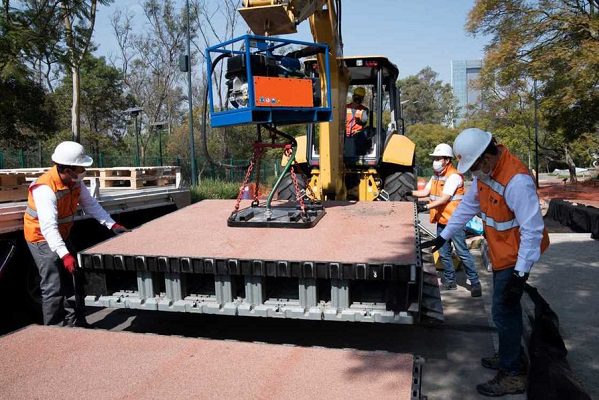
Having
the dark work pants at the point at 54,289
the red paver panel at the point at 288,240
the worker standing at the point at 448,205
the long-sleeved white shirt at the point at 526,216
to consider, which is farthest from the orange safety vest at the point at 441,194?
the dark work pants at the point at 54,289

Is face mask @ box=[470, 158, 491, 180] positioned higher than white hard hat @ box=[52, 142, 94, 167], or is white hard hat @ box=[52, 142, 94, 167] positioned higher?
white hard hat @ box=[52, 142, 94, 167]

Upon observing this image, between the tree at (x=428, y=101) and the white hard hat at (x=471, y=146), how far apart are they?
63400 mm

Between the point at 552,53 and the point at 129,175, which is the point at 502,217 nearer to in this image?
the point at 129,175

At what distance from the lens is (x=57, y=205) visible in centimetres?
459

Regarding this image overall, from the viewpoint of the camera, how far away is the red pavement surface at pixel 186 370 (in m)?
2.62

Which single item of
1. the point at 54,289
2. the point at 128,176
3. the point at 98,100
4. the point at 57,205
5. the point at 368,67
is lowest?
the point at 54,289

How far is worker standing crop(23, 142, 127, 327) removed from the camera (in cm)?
436

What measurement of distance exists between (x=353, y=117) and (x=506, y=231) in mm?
4548

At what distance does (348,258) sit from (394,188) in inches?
159

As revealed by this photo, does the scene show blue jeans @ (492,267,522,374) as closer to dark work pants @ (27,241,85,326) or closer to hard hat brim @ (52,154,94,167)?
dark work pants @ (27,241,85,326)

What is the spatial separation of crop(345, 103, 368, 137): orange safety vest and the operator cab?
0.10 feet

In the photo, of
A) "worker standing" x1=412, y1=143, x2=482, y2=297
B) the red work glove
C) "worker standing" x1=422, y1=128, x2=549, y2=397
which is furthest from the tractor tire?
the red work glove

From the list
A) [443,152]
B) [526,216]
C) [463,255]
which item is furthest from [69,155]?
[463,255]

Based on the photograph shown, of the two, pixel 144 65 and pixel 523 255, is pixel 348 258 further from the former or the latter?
pixel 144 65
